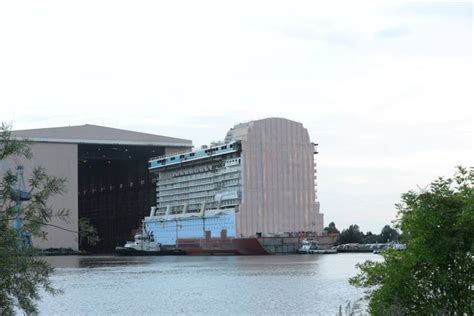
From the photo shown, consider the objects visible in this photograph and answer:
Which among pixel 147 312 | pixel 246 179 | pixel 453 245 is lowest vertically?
pixel 147 312

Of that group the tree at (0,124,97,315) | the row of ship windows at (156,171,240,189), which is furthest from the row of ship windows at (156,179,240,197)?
the tree at (0,124,97,315)

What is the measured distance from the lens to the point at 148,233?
118 meters

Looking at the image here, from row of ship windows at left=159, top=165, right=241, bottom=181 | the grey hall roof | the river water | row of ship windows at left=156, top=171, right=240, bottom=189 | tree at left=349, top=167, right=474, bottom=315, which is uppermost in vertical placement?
the grey hall roof

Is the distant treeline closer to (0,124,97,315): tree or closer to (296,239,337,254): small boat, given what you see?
(296,239,337,254): small boat

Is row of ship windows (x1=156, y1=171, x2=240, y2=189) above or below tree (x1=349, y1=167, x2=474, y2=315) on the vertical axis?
above

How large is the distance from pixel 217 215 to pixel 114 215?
96.1 feet

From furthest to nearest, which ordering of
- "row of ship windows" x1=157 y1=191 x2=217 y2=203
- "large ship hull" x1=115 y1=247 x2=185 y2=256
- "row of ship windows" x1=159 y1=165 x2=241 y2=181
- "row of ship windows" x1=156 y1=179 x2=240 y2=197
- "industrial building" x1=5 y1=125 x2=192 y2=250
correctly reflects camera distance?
1. "row of ship windows" x1=157 y1=191 x2=217 y2=203
2. "row of ship windows" x1=159 y1=165 x2=241 y2=181
3. "row of ship windows" x1=156 y1=179 x2=240 y2=197
4. "large ship hull" x1=115 y1=247 x2=185 y2=256
5. "industrial building" x1=5 y1=125 x2=192 y2=250

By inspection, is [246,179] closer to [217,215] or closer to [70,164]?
[217,215]

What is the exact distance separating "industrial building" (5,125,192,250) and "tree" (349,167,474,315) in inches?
3194

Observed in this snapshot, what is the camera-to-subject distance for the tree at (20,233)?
916 centimetres

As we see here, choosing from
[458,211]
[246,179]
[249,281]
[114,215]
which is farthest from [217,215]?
[458,211]

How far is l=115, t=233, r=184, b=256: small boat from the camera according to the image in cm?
11062

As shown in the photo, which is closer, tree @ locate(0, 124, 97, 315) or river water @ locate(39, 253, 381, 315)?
tree @ locate(0, 124, 97, 315)

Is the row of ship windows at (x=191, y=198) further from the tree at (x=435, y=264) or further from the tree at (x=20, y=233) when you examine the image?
the tree at (x=20, y=233)
